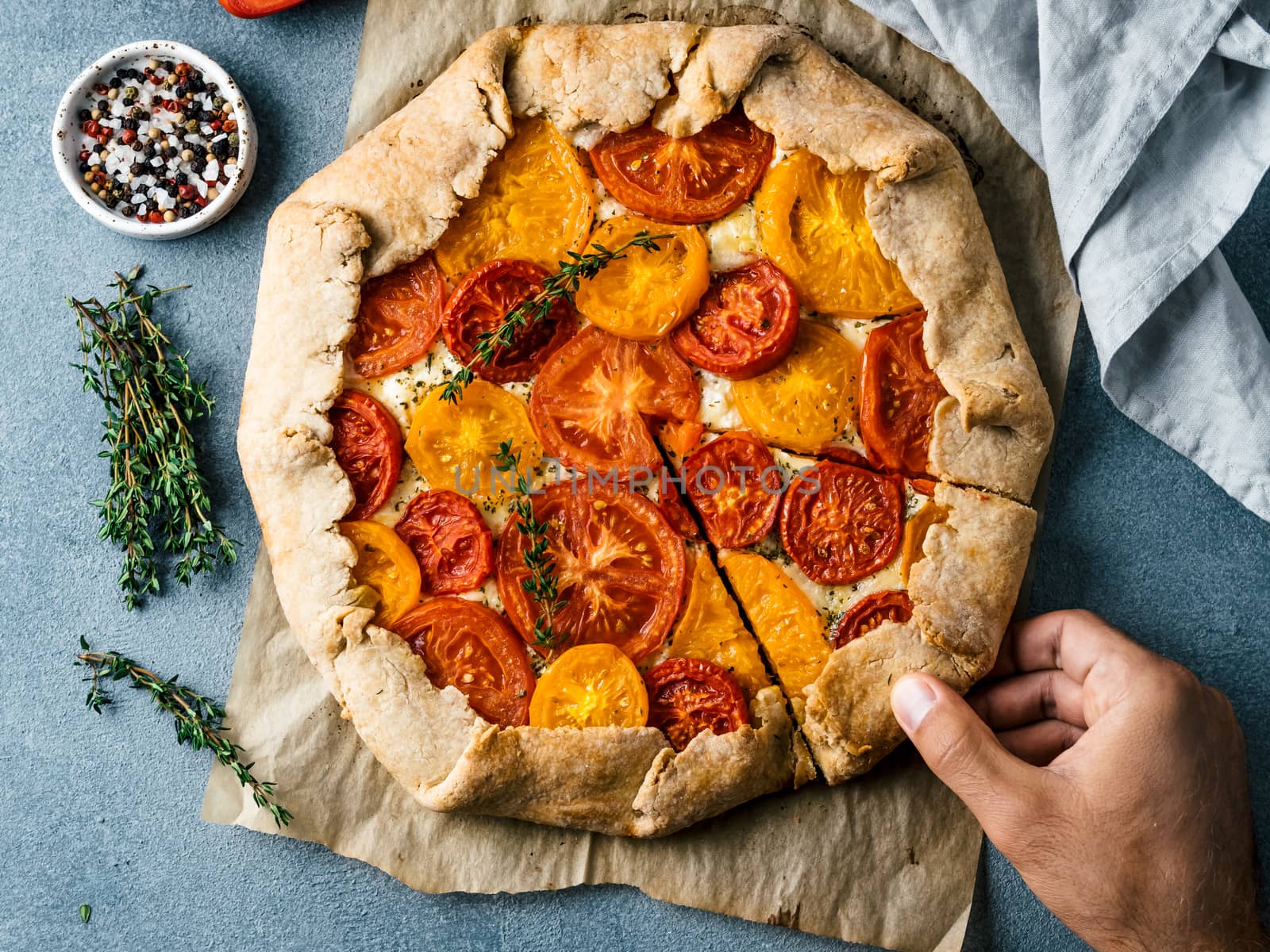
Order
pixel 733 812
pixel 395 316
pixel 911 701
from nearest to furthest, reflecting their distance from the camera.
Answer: pixel 911 701 < pixel 395 316 < pixel 733 812

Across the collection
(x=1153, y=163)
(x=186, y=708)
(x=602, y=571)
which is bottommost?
(x=186, y=708)

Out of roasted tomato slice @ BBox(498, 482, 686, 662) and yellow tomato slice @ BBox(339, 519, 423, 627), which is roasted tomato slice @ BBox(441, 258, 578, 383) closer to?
roasted tomato slice @ BBox(498, 482, 686, 662)

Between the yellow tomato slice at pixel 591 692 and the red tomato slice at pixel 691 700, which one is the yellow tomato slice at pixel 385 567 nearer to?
the yellow tomato slice at pixel 591 692

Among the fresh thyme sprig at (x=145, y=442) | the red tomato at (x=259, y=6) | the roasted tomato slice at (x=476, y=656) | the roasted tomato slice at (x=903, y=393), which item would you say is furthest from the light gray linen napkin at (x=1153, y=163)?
the fresh thyme sprig at (x=145, y=442)

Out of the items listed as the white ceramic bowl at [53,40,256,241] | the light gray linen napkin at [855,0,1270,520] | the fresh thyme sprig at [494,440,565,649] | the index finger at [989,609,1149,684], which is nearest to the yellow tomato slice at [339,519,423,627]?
the fresh thyme sprig at [494,440,565,649]

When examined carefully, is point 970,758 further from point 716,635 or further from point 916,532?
point 716,635

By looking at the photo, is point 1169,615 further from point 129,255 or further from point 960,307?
point 129,255

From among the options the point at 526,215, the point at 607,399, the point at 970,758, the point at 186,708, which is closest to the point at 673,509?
the point at 607,399

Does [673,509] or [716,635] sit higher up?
[673,509]
